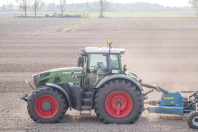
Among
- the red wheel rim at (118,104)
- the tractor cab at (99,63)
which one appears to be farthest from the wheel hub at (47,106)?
the red wheel rim at (118,104)

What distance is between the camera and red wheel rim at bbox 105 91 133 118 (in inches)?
262

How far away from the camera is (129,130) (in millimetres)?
6480

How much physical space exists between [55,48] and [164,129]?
16.8m

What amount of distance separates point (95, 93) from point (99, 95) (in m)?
0.40

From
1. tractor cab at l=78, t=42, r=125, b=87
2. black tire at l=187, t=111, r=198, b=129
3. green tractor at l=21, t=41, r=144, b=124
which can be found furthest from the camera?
tractor cab at l=78, t=42, r=125, b=87

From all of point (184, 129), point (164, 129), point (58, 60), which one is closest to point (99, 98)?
point (164, 129)

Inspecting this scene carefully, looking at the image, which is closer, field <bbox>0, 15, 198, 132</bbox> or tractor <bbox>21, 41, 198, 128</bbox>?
tractor <bbox>21, 41, 198, 128</bbox>

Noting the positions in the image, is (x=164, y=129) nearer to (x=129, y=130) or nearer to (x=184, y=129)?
(x=184, y=129)

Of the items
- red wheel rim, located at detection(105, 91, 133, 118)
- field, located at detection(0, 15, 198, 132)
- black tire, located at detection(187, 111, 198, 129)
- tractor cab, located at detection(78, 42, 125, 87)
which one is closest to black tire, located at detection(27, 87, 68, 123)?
field, located at detection(0, 15, 198, 132)

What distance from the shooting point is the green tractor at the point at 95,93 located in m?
6.62

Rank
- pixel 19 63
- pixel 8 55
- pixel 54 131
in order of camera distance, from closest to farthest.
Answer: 1. pixel 54 131
2. pixel 19 63
3. pixel 8 55

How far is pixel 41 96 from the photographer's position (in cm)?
676

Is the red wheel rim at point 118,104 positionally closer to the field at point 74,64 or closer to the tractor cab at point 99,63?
the field at point 74,64

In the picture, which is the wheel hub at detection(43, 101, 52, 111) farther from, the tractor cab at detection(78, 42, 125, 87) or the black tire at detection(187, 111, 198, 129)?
the black tire at detection(187, 111, 198, 129)
